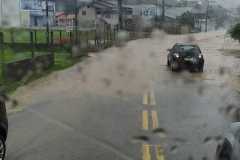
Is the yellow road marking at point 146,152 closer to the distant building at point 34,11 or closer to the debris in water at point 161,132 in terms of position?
the debris in water at point 161,132

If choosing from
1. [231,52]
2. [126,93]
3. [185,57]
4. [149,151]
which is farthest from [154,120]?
[231,52]

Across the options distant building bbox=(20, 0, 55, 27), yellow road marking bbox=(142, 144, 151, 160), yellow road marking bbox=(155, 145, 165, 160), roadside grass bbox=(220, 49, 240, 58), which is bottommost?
yellow road marking bbox=(142, 144, 151, 160)

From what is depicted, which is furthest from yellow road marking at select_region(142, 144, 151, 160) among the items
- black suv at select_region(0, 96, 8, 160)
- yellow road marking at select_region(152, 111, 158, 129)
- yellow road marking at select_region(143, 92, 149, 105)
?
yellow road marking at select_region(143, 92, 149, 105)

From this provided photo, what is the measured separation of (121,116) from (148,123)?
39.5 inches

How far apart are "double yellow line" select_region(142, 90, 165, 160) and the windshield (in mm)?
14

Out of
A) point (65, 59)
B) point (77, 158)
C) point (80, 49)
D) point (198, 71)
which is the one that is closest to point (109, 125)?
point (77, 158)

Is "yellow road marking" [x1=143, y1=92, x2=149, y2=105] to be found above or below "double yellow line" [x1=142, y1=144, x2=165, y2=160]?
below

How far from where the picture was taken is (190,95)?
1446 cm

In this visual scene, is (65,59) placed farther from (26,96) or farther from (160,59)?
(26,96)

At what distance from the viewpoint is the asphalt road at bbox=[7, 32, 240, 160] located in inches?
298

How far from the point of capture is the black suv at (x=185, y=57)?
21250 mm

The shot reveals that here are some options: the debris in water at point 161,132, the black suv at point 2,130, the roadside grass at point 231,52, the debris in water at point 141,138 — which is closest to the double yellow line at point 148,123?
the debris in water at point 161,132

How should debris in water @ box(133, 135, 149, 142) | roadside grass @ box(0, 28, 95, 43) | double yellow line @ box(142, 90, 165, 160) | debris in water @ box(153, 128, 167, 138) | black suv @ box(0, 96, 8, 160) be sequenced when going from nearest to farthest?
black suv @ box(0, 96, 8, 160), double yellow line @ box(142, 90, 165, 160), debris in water @ box(133, 135, 149, 142), debris in water @ box(153, 128, 167, 138), roadside grass @ box(0, 28, 95, 43)

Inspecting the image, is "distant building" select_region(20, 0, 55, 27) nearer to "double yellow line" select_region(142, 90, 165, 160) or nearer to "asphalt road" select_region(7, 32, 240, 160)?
"asphalt road" select_region(7, 32, 240, 160)
